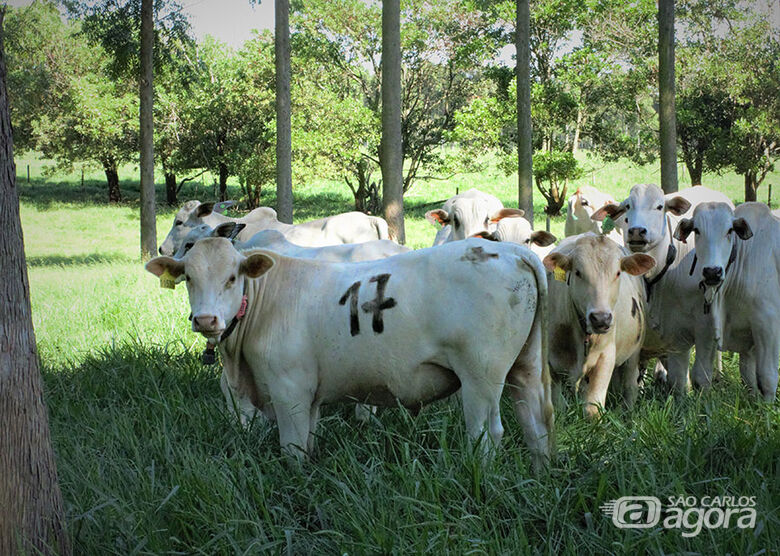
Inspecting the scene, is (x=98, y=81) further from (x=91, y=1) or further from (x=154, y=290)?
(x=154, y=290)

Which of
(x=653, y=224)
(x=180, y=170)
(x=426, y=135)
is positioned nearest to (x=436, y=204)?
→ (x=426, y=135)

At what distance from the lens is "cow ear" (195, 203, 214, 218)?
30.4 feet

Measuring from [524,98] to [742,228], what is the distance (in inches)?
333

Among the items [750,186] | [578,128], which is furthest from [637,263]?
[750,186]

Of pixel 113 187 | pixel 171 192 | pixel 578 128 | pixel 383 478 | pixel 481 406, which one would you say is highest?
pixel 578 128

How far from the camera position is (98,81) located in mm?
31766

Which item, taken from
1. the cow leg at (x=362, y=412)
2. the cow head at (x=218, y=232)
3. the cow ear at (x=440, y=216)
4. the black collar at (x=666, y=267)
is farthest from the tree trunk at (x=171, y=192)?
the cow leg at (x=362, y=412)

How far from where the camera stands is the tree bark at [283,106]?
39.7 feet

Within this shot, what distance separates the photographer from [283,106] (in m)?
12.3

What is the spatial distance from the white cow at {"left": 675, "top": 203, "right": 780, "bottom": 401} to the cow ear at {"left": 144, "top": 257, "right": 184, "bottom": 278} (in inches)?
157

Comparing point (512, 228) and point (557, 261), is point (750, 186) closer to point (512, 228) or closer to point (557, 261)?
point (512, 228)

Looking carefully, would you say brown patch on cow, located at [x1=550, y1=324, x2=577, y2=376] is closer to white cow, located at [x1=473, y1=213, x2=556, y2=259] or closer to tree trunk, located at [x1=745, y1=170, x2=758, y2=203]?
white cow, located at [x1=473, y1=213, x2=556, y2=259]

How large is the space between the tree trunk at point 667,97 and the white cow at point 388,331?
7.86m

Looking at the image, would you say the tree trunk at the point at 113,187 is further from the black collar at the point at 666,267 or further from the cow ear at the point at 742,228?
the cow ear at the point at 742,228
